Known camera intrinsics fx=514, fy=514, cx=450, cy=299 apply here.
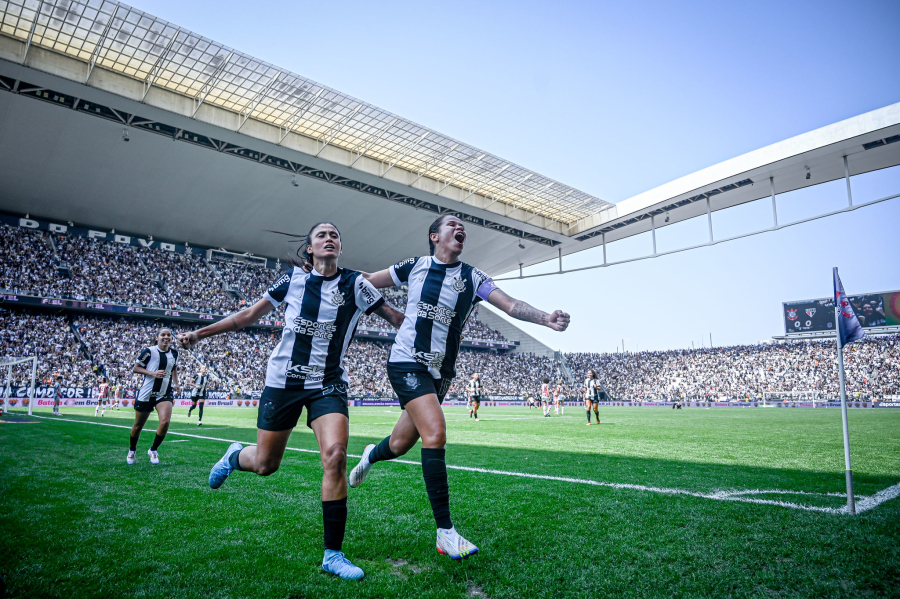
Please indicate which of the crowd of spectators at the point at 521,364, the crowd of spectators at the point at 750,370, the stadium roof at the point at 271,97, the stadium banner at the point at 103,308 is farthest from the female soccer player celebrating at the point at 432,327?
the crowd of spectators at the point at 750,370

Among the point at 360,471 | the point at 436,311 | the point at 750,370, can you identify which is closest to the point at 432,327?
the point at 436,311

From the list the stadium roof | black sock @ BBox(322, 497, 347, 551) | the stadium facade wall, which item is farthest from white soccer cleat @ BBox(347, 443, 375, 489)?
the stadium facade wall

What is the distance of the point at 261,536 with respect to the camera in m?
4.03

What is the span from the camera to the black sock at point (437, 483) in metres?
3.64

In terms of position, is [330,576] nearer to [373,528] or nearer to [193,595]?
[193,595]

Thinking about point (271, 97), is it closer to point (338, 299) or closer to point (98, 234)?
point (98, 234)

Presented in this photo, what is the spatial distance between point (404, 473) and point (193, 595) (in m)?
4.44

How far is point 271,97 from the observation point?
25594mm

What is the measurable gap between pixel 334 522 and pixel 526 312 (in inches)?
83.7

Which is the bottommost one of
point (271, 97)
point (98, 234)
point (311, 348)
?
point (311, 348)

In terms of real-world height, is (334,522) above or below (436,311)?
below

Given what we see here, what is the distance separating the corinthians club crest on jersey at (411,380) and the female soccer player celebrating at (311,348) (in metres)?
0.50

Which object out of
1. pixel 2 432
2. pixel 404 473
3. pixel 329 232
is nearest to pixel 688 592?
pixel 329 232

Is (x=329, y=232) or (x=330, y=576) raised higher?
(x=329, y=232)
